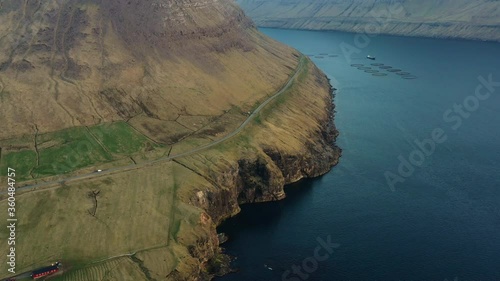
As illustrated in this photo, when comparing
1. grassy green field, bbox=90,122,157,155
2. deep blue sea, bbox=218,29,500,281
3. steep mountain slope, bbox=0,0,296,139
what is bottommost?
deep blue sea, bbox=218,29,500,281

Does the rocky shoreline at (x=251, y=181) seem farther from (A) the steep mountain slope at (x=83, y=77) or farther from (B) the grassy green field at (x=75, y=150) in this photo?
(A) the steep mountain slope at (x=83, y=77)

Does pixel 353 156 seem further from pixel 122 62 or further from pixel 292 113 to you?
pixel 122 62

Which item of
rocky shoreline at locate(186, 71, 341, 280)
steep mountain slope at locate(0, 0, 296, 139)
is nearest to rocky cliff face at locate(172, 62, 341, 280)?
rocky shoreline at locate(186, 71, 341, 280)

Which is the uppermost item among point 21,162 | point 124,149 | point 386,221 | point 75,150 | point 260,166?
point 124,149

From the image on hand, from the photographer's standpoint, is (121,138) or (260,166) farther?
(121,138)

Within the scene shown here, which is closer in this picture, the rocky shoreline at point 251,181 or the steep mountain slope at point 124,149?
the steep mountain slope at point 124,149

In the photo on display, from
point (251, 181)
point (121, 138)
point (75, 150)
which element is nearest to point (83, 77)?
point (121, 138)

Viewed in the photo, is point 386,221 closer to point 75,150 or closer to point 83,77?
point 75,150

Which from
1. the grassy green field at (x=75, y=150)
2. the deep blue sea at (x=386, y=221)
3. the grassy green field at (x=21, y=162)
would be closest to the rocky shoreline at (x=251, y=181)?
the deep blue sea at (x=386, y=221)

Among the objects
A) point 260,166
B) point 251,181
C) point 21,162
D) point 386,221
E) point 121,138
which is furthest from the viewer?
point 121,138

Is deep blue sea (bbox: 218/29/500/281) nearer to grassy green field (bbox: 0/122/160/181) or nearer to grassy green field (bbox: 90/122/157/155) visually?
grassy green field (bbox: 90/122/157/155)

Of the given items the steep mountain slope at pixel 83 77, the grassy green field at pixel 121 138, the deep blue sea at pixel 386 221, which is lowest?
the deep blue sea at pixel 386 221

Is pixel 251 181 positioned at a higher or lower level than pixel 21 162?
lower
